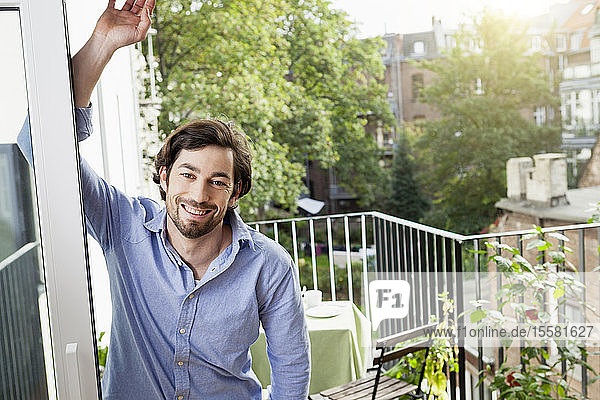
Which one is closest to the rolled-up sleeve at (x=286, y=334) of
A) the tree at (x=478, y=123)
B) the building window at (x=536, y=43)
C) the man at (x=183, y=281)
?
the man at (x=183, y=281)

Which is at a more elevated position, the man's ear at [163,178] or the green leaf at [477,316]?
the man's ear at [163,178]

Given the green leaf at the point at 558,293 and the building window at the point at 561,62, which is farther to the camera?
the building window at the point at 561,62

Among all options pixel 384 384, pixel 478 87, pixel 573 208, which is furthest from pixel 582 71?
pixel 384 384

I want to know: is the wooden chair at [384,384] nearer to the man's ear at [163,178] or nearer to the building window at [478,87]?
the man's ear at [163,178]

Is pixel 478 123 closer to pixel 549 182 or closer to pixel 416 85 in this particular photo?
pixel 416 85

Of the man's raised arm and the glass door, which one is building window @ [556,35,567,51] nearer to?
the man's raised arm

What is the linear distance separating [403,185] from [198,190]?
23.9 feet

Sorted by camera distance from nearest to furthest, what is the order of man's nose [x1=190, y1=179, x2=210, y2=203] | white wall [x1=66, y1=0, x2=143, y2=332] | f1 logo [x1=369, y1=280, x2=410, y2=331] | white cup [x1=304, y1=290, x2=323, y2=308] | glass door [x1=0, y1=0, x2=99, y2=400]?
glass door [x1=0, y1=0, x2=99, y2=400]
man's nose [x1=190, y1=179, x2=210, y2=203]
white wall [x1=66, y1=0, x2=143, y2=332]
white cup [x1=304, y1=290, x2=323, y2=308]
f1 logo [x1=369, y1=280, x2=410, y2=331]

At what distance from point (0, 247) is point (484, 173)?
828 cm

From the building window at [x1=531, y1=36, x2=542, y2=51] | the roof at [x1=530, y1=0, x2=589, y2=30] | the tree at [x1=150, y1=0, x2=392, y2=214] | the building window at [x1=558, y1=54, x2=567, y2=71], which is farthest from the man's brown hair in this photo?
the building window at [x1=558, y1=54, x2=567, y2=71]

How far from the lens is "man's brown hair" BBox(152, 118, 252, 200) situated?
3.28ft

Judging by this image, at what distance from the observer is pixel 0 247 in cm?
78

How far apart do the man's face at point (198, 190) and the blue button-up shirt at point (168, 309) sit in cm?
5

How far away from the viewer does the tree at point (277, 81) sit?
606 centimetres
